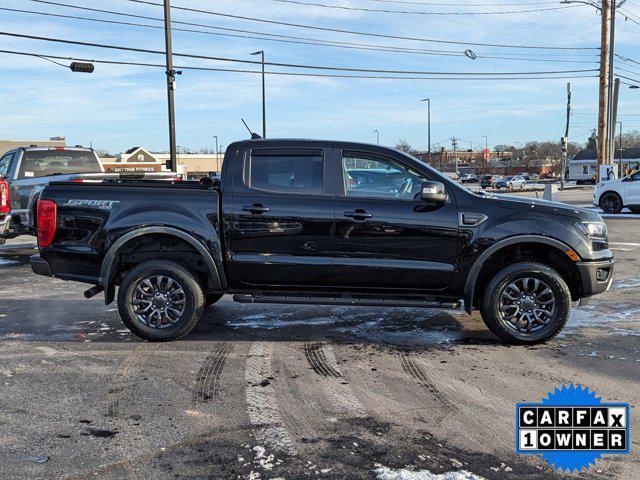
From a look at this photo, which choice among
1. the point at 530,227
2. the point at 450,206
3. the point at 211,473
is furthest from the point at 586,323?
the point at 211,473

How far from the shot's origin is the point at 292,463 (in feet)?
11.2

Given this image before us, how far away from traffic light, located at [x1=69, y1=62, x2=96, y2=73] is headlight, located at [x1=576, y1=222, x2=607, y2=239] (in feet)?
60.9

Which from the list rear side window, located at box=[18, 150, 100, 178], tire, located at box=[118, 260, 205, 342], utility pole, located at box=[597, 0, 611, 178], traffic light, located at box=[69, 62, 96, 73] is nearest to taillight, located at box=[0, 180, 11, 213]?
rear side window, located at box=[18, 150, 100, 178]

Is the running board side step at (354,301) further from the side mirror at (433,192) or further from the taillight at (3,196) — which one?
the taillight at (3,196)

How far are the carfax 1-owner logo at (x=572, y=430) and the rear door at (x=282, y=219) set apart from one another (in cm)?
237

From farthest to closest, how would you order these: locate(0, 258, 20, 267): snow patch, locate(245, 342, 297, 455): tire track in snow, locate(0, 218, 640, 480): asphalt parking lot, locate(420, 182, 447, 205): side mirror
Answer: locate(0, 258, 20, 267): snow patch < locate(420, 182, 447, 205): side mirror < locate(245, 342, 297, 455): tire track in snow < locate(0, 218, 640, 480): asphalt parking lot

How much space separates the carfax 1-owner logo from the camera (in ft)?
11.6

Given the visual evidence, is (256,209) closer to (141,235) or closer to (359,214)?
(359,214)

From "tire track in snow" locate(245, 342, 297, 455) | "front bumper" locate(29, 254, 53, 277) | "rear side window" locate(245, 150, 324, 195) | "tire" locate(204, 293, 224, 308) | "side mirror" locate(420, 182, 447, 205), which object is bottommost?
"tire track in snow" locate(245, 342, 297, 455)

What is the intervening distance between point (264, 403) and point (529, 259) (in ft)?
9.86

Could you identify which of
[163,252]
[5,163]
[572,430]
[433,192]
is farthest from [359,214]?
[5,163]

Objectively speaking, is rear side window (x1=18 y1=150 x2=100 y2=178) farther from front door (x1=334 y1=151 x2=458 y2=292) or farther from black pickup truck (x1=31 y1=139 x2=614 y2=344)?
front door (x1=334 y1=151 x2=458 y2=292)

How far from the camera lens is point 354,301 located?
18.9ft

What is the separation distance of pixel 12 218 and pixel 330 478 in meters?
9.37
